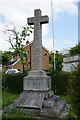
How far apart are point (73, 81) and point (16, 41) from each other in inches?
540

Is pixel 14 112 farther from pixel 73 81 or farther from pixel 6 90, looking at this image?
pixel 6 90

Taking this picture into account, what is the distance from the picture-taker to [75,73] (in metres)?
4.52

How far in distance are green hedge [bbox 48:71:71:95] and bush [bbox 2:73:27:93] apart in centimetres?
229

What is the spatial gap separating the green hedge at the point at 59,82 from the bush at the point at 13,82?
2.29 metres

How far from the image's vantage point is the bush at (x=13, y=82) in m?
12.6

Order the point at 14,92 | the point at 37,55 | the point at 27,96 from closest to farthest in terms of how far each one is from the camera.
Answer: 1. the point at 27,96
2. the point at 37,55
3. the point at 14,92

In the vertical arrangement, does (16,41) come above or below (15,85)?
above

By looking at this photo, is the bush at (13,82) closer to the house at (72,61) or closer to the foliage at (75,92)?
the house at (72,61)

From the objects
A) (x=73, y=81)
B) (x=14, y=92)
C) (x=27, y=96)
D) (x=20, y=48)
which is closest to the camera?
(x=73, y=81)

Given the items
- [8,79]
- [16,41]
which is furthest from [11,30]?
[8,79]

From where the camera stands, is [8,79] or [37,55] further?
[8,79]

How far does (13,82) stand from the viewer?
12914 mm

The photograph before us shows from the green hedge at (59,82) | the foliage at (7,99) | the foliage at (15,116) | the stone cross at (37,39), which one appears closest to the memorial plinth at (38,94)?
the stone cross at (37,39)

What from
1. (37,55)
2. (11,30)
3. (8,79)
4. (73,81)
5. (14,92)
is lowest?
(14,92)
